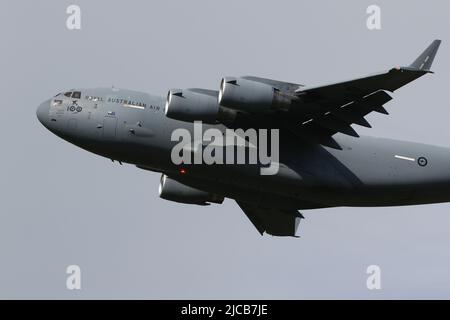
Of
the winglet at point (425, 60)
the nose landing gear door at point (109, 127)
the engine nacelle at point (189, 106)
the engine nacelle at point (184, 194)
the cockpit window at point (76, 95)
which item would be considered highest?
the winglet at point (425, 60)

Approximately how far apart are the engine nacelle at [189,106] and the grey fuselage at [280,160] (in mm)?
885

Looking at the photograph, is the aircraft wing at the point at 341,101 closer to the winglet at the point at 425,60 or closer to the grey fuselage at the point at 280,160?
the winglet at the point at 425,60

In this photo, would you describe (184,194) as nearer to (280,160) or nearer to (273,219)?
(273,219)

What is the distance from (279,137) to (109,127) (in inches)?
216

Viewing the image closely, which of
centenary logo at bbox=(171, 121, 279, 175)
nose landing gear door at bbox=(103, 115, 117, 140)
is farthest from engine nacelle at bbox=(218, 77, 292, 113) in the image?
nose landing gear door at bbox=(103, 115, 117, 140)

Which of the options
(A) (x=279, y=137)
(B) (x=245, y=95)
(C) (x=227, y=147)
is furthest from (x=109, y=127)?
(A) (x=279, y=137)

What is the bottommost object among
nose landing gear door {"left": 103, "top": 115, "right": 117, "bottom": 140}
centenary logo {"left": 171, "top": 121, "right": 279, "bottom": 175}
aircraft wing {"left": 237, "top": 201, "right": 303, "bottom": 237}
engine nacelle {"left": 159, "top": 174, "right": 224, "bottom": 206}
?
aircraft wing {"left": 237, "top": 201, "right": 303, "bottom": 237}

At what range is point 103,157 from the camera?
35938mm

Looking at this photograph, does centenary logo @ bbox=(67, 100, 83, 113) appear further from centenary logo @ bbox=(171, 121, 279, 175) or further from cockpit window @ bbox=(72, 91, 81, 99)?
centenary logo @ bbox=(171, 121, 279, 175)

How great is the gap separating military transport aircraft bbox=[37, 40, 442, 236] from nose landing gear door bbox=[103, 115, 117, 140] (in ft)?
0.10

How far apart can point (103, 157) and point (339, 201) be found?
25.9ft

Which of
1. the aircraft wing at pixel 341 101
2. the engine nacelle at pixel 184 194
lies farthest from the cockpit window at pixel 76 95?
the aircraft wing at pixel 341 101

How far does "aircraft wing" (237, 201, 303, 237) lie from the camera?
3991cm

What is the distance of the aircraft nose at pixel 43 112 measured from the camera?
35.9 metres
